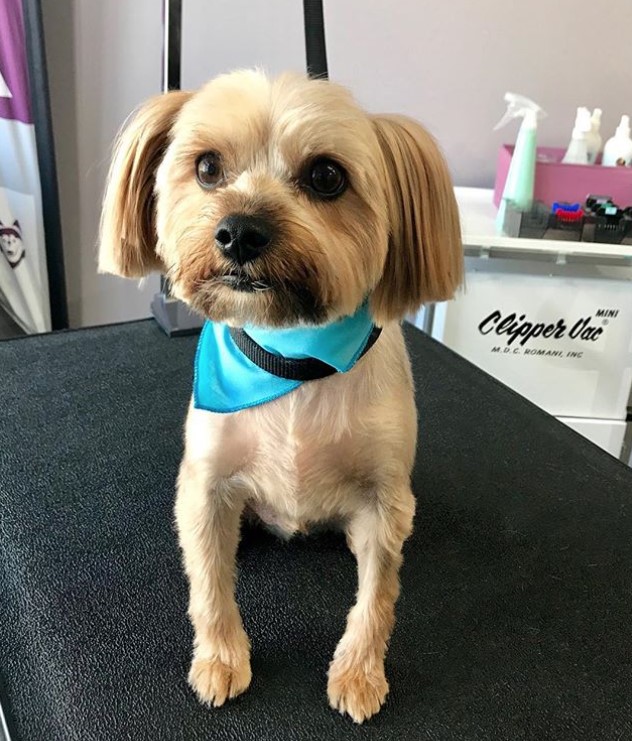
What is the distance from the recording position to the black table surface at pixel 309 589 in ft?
2.54

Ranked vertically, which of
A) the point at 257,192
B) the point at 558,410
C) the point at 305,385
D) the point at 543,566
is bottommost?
the point at 558,410

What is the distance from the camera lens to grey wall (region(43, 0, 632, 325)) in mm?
1683

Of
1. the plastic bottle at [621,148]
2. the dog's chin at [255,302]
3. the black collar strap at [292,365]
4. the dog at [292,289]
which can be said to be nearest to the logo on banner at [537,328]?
the plastic bottle at [621,148]

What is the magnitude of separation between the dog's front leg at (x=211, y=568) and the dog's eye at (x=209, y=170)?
294mm

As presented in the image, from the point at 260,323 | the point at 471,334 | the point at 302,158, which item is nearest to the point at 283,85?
the point at 302,158

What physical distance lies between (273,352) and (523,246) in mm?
909

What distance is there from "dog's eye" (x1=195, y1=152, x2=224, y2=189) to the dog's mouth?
11 cm

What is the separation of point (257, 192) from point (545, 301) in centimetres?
112

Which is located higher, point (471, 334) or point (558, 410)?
point (471, 334)

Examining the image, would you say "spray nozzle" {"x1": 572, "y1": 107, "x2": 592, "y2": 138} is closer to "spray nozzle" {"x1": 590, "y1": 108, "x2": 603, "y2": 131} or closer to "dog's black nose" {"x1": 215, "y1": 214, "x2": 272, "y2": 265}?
"spray nozzle" {"x1": 590, "y1": 108, "x2": 603, "y2": 131}

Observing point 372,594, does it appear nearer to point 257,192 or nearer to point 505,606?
point 505,606

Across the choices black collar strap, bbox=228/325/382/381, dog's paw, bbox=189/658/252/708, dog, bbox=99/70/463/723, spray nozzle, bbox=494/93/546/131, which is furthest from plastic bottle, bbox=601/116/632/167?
dog's paw, bbox=189/658/252/708

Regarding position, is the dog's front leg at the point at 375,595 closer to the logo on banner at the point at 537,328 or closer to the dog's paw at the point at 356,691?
the dog's paw at the point at 356,691

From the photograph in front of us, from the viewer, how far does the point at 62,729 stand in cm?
73
